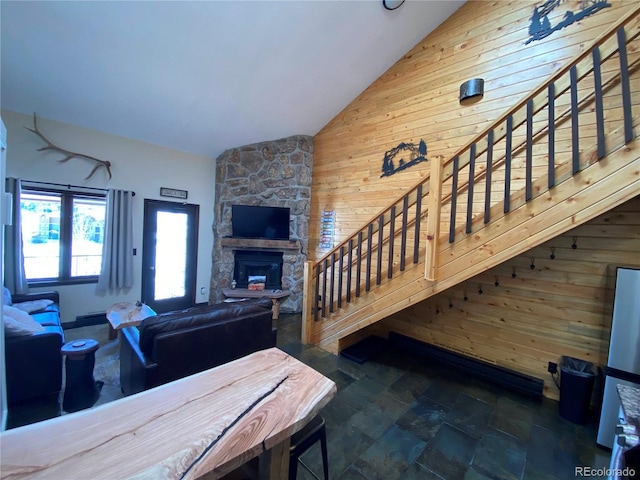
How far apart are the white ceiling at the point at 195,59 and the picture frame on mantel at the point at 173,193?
80 centimetres

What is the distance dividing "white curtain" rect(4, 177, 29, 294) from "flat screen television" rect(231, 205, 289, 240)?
2.69 meters

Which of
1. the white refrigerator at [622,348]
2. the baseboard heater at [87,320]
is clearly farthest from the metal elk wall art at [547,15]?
the baseboard heater at [87,320]

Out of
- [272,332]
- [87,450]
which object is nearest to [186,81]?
[272,332]

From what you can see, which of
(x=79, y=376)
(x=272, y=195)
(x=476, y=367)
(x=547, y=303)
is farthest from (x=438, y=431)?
(x=272, y=195)

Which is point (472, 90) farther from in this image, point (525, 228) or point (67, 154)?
point (67, 154)

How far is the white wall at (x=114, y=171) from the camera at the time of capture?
3.43 m

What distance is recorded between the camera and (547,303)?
2668 millimetres

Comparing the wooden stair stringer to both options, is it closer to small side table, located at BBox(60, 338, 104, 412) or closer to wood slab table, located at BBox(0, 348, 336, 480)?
wood slab table, located at BBox(0, 348, 336, 480)

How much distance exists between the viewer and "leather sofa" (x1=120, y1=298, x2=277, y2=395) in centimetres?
198

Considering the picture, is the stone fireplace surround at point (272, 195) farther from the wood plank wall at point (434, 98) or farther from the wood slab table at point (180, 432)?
the wood slab table at point (180, 432)

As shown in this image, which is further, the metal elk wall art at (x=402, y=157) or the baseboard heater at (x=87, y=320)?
the baseboard heater at (x=87, y=320)

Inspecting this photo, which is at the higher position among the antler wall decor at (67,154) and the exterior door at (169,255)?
the antler wall decor at (67,154)

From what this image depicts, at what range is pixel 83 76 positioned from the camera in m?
3.00

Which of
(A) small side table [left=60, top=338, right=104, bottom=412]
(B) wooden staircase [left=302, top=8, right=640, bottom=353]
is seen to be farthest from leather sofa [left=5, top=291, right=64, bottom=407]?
(B) wooden staircase [left=302, top=8, right=640, bottom=353]
